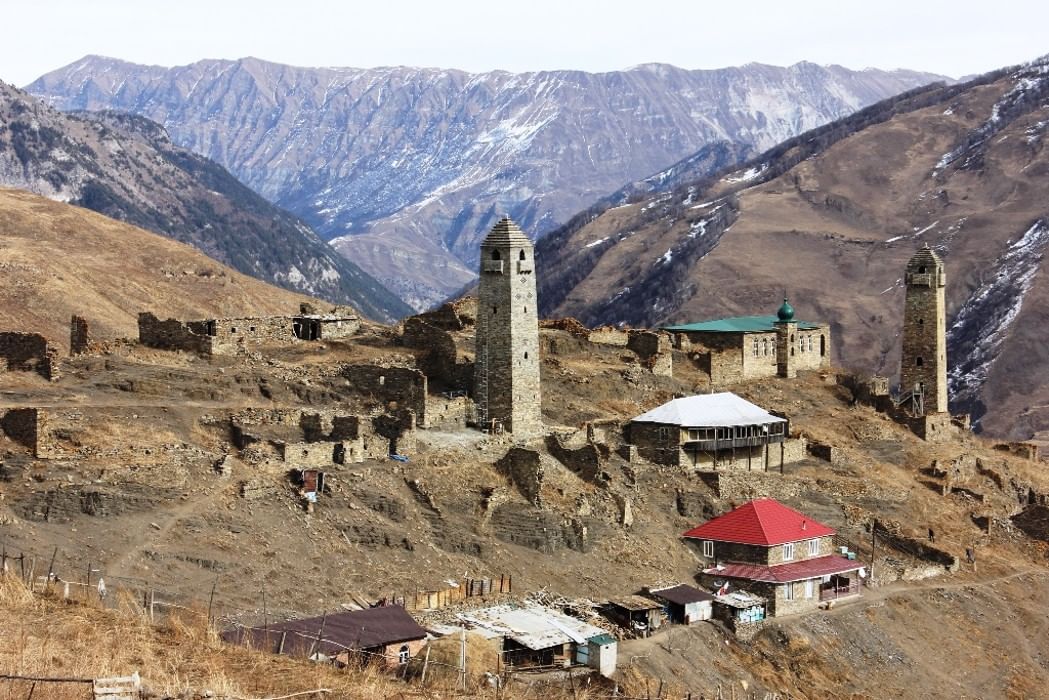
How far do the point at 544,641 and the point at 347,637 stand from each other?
297 inches

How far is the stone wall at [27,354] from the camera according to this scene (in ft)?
179

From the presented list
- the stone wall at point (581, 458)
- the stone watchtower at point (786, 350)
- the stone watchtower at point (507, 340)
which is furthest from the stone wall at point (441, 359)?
the stone watchtower at point (786, 350)

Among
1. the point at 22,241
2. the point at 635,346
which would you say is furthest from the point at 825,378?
the point at 22,241

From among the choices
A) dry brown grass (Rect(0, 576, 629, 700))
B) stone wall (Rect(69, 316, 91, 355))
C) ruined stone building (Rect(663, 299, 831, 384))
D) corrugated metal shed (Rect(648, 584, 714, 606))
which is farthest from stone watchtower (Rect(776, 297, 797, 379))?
dry brown grass (Rect(0, 576, 629, 700))

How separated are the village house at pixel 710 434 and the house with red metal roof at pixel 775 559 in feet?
14.0

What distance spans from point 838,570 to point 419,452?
16.2 metres

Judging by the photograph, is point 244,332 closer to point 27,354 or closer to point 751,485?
point 27,354

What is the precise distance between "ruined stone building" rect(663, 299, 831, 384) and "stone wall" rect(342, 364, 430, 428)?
72.1 ft

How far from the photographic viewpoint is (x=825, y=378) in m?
84.5

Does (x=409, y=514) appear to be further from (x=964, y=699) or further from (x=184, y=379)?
(x=964, y=699)

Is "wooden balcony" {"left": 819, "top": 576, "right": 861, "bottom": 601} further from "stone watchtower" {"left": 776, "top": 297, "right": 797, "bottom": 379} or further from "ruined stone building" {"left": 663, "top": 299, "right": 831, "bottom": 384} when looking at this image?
"stone watchtower" {"left": 776, "top": 297, "right": 797, "bottom": 379}

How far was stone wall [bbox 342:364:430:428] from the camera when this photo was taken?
5862 centimetres

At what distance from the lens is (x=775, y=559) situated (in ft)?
189

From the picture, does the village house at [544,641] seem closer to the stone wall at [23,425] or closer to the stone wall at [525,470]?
the stone wall at [525,470]
